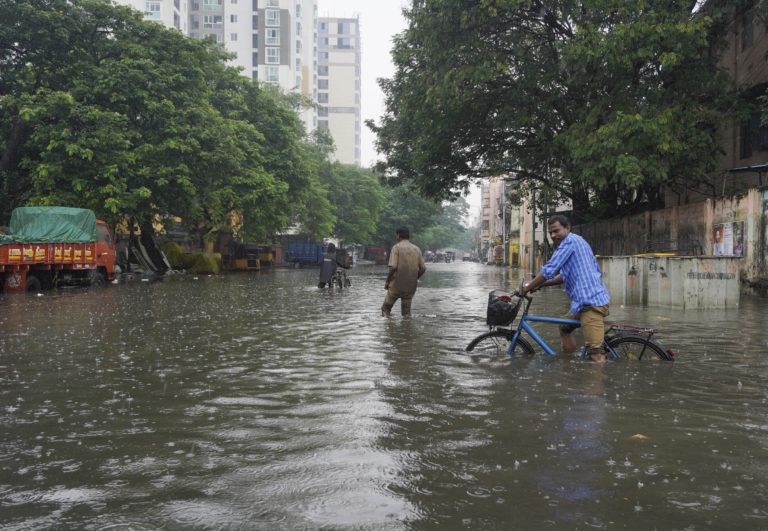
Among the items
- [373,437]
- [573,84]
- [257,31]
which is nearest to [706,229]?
[573,84]

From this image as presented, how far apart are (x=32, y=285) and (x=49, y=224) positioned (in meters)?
2.36

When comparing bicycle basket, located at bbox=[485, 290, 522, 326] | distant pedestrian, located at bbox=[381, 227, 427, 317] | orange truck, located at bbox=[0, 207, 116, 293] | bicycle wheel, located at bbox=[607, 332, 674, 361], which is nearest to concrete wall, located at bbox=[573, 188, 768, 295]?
distant pedestrian, located at bbox=[381, 227, 427, 317]

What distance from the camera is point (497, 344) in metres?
8.12

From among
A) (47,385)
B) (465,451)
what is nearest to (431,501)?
(465,451)

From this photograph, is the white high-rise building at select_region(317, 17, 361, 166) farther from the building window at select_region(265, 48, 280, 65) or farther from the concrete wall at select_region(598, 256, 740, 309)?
the concrete wall at select_region(598, 256, 740, 309)

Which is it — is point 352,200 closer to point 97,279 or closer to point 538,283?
point 97,279

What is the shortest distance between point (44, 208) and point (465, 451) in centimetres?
2163

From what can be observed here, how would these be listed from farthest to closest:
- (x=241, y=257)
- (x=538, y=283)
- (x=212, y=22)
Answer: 1. (x=212, y=22)
2. (x=241, y=257)
3. (x=538, y=283)

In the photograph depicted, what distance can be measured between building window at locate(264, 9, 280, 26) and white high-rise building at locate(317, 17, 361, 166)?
1344 inches

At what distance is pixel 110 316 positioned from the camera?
13.2 m

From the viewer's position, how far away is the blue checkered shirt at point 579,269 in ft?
23.4

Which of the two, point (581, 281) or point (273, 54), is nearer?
point (581, 281)

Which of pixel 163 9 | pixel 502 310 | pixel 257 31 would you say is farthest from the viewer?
pixel 257 31

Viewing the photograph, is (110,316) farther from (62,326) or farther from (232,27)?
(232,27)
